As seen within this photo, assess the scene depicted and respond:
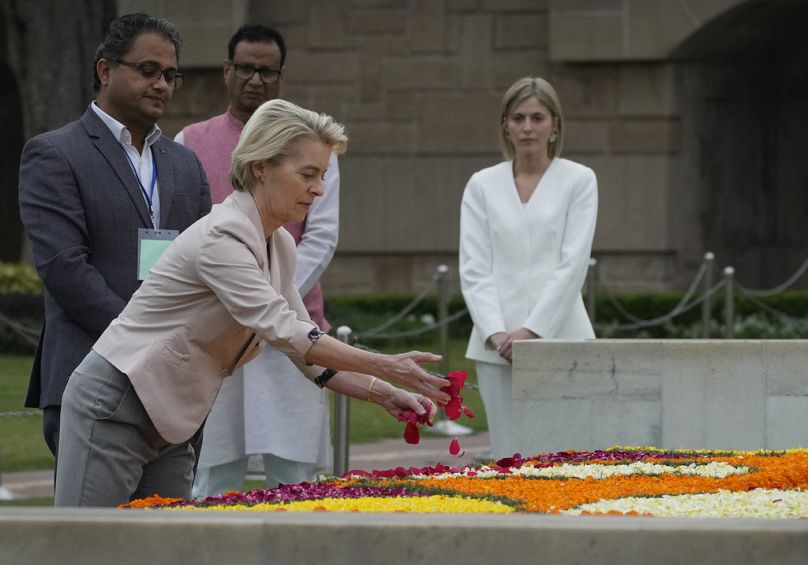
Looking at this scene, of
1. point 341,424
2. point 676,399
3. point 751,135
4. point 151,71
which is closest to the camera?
point 151,71

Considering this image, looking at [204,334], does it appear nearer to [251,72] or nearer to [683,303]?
[251,72]

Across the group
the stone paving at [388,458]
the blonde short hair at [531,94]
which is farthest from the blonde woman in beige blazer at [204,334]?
the stone paving at [388,458]

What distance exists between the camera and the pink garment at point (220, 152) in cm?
638

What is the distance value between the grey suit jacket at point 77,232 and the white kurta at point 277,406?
4.38 ft

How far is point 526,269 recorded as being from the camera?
6895 millimetres

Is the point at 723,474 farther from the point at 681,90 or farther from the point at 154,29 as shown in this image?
the point at 681,90

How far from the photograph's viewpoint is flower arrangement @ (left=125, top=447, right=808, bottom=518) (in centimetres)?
423

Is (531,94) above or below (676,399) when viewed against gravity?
above

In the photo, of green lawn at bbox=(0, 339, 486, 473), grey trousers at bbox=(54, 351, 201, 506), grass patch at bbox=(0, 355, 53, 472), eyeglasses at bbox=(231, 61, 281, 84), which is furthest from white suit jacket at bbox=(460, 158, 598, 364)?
green lawn at bbox=(0, 339, 486, 473)

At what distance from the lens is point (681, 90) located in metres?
16.8

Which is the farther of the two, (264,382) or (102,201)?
(264,382)

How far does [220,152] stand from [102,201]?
62.4 inches

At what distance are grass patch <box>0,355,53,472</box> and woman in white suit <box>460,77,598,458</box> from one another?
3256 mm

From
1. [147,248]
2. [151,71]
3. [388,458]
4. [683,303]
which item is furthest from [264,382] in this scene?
[683,303]
